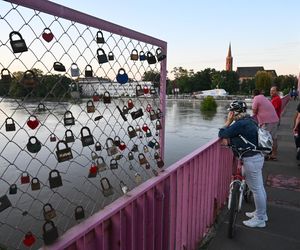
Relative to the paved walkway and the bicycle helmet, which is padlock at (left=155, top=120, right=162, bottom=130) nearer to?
the bicycle helmet

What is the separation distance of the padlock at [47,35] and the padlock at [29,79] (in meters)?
0.19

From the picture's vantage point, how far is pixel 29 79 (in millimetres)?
1658

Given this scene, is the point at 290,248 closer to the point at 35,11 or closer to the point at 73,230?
the point at 73,230

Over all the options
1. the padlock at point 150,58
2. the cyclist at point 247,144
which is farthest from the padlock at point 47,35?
the cyclist at point 247,144

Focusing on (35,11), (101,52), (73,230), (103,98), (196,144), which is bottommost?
(196,144)

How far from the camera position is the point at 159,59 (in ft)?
9.10

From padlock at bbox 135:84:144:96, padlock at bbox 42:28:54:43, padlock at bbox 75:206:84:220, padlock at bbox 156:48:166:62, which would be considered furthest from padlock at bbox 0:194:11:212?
padlock at bbox 156:48:166:62

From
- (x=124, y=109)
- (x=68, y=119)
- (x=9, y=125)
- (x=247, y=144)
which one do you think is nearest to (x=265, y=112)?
(x=247, y=144)

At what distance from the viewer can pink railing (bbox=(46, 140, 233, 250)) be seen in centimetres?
187

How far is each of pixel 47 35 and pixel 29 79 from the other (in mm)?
256

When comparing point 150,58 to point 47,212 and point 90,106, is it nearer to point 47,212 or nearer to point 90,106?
point 90,106

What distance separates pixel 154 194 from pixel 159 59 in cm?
119

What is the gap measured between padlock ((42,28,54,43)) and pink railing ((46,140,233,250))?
1.05 metres

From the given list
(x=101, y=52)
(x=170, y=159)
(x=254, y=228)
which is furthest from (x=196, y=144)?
(x=101, y=52)
